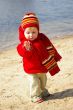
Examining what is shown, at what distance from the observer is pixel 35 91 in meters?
6.23

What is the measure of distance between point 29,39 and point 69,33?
7.55m

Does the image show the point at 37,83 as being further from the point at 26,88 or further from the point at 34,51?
the point at 26,88

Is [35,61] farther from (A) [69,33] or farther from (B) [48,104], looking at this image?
(A) [69,33]

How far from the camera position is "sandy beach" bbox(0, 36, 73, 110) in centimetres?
623

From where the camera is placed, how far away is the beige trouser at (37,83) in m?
6.12

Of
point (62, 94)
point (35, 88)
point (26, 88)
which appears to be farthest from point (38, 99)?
point (26, 88)

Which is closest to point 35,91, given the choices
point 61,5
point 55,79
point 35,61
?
point 35,61

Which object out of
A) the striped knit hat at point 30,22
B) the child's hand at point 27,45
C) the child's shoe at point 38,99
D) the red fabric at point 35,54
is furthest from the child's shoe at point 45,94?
the striped knit hat at point 30,22

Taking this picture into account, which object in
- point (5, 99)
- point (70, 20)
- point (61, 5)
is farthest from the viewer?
point (61, 5)

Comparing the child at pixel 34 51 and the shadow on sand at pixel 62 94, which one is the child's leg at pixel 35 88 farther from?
the shadow on sand at pixel 62 94

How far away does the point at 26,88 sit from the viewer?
23.1ft

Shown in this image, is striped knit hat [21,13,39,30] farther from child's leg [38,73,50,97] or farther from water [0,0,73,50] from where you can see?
water [0,0,73,50]

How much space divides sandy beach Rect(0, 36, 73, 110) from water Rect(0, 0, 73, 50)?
3.35 m

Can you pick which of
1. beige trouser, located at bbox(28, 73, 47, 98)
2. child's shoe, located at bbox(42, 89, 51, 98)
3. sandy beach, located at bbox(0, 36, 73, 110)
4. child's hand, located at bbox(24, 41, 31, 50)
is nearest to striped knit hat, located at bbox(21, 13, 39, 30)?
child's hand, located at bbox(24, 41, 31, 50)
